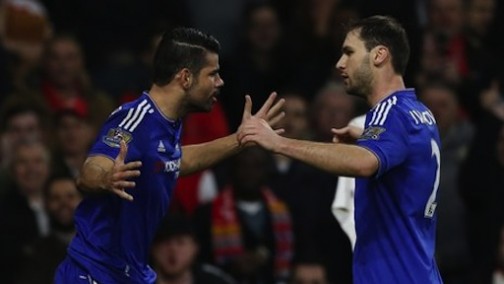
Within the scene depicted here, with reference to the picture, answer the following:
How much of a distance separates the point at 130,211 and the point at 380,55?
1.47 meters

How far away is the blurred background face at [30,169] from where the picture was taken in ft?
36.3

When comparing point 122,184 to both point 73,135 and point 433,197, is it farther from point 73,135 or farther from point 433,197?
point 73,135

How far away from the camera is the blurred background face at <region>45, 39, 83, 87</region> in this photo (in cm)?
1208

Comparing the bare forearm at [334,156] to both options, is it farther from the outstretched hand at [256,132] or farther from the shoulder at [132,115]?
the shoulder at [132,115]

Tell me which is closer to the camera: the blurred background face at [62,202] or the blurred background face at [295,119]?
the blurred background face at [62,202]

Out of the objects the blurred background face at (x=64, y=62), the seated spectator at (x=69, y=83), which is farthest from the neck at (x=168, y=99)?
the blurred background face at (x=64, y=62)

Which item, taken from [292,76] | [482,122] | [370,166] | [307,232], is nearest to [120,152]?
[370,166]

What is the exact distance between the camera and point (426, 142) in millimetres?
7465

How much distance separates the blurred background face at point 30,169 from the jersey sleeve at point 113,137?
3469mm

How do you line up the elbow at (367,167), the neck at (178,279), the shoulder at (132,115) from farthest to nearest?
1. the neck at (178,279)
2. the shoulder at (132,115)
3. the elbow at (367,167)

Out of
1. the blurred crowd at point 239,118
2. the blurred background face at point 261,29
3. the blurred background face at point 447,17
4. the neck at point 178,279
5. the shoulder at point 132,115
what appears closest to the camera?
the shoulder at point 132,115

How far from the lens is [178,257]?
1039cm

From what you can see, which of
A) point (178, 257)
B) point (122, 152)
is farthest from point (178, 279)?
point (122, 152)

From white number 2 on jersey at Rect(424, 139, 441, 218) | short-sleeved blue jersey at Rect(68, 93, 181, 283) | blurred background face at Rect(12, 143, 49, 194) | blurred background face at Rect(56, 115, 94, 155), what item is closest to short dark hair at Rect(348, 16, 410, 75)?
white number 2 on jersey at Rect(424, 139, 441, 218)
